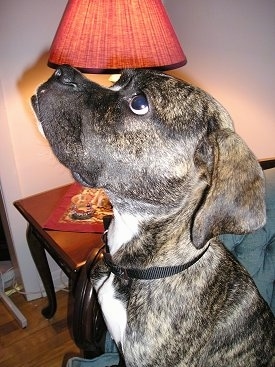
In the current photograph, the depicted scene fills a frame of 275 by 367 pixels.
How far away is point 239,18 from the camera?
1.84 m

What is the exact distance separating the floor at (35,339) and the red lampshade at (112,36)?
5.40ft

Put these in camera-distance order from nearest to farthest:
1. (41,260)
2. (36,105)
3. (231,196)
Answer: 1. (231,196)
2. (36,105)
3. (41,260)

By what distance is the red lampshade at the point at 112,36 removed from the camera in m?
1.43

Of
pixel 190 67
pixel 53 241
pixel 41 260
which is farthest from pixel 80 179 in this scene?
pixel 190 67

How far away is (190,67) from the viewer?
2.32 m

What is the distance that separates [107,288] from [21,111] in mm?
1307

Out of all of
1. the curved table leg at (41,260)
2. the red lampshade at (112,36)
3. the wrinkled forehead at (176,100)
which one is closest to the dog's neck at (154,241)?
the wrinkled forehead at (176,100)

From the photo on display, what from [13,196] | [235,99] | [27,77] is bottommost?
[13,196]

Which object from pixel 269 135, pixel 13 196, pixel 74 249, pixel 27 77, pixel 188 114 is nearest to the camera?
pixel 188 114

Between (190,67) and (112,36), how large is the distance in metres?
0.99

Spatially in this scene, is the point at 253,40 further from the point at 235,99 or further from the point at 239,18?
the point at 235,99

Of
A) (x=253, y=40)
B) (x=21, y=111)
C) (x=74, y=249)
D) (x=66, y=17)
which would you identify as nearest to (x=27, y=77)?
(x=21, y=111)

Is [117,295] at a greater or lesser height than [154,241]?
lesser

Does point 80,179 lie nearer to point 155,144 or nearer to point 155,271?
point 155,144
